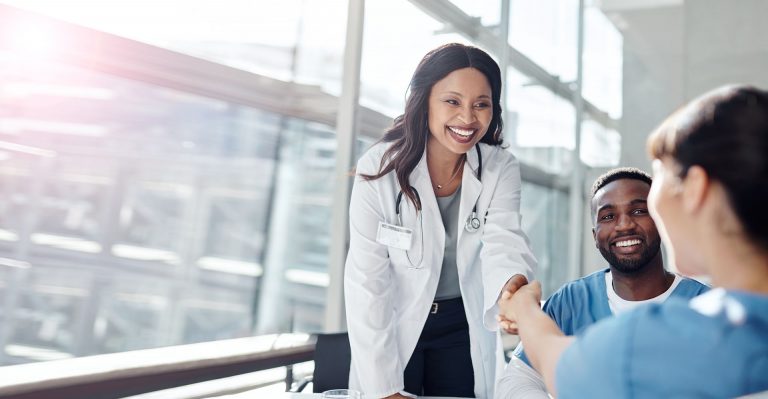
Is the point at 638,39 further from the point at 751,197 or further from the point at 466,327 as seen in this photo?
the point at 751,197

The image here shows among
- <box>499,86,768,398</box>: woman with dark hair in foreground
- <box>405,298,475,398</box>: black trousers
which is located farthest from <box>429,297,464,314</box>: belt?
<box>499,86,768,398</box>: woman with dark hair in foreground

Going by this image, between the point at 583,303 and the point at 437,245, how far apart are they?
0.40 metres

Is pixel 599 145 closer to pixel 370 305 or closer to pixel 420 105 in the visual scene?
pixel 420 105

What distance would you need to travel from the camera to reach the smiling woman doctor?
5.25 feet

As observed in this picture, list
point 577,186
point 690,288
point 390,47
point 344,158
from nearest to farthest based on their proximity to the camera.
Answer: point 690,288 < point 344,158 < point 390,47 < point 577,186

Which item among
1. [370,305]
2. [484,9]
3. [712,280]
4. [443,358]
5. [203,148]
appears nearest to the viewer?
[712,280]

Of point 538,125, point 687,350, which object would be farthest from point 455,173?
point 538,125

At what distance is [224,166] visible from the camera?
149 inches

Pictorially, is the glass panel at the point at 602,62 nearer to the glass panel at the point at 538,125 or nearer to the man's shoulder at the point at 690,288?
the glass panel at the point at 538,125

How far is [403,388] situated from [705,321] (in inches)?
40.8

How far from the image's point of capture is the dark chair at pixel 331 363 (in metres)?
1.65

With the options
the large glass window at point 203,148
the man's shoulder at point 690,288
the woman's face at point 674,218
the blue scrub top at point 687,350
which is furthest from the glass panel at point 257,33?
the blue scrub top at point 687,350

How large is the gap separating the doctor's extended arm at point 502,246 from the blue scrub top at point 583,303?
102mm

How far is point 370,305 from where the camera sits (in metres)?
1.58
